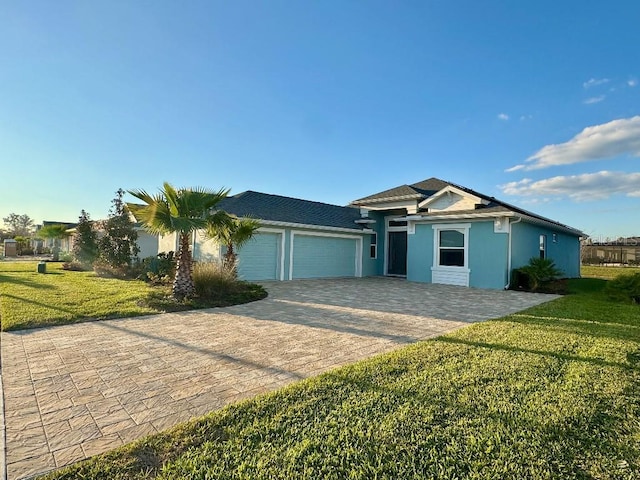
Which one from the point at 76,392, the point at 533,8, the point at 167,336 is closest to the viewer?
the point at 76,392

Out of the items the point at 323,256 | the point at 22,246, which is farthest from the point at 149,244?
the point at 22,246

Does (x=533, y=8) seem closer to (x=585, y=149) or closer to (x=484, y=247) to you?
(x=484, y=247)

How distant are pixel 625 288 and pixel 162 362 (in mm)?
12730

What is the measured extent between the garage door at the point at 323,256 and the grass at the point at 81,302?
15.3ft

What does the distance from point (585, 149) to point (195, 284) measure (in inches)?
890

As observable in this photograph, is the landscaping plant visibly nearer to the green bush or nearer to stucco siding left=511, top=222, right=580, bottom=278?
stucco siding left=511, top=222, right=580, bottom=278

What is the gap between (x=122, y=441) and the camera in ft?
8.43

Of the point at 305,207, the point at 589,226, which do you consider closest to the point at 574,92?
the point at 305,207

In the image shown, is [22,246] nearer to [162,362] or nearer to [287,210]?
[287,210]

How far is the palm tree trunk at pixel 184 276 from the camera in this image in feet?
30.0

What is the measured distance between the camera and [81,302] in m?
8.25

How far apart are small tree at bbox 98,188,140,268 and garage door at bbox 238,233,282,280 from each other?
620 centimetres

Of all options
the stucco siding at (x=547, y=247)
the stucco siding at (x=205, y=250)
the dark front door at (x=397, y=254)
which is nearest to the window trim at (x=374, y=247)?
the dark front door at (x=397, y=254)

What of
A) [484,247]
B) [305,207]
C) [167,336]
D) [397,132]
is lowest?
[167,336]
